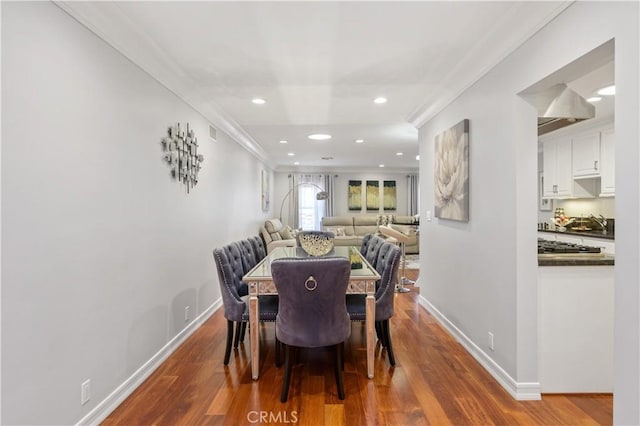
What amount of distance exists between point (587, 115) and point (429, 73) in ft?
4.09

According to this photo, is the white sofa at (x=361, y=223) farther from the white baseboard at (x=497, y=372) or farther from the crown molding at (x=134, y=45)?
the crown molding at (x=134, y=45)

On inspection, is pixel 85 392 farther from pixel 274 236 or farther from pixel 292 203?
pixel 292 203

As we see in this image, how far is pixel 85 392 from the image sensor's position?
6.15 feet

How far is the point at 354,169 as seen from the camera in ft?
33.8

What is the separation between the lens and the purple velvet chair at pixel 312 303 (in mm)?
2094

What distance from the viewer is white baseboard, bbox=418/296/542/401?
2197 millimetres

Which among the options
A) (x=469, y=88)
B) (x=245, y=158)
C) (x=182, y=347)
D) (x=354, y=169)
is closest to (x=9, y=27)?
(x=182, y=347)

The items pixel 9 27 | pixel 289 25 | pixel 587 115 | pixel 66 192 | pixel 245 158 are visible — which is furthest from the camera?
pixel 245 158

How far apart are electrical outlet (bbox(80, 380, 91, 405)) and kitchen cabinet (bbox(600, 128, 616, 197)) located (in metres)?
5.88

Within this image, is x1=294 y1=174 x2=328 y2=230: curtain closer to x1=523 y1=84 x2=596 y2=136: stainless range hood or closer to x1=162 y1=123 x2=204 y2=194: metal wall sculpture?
x1=162 y1=123 x2=204 y2=194: metal wall sculpture

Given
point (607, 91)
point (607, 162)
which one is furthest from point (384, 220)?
point (607, 91)

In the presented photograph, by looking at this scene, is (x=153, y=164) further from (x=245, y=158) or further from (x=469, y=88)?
(x=245, y=158)

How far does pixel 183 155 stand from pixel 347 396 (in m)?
2.57

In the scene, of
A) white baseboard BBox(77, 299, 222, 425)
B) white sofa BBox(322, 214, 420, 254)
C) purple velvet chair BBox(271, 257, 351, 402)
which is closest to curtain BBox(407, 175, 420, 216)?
white sofa BBox(322, 214, 420, 254)
